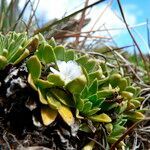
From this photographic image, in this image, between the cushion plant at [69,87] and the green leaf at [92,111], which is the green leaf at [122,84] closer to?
the cushion plant at [69,87]

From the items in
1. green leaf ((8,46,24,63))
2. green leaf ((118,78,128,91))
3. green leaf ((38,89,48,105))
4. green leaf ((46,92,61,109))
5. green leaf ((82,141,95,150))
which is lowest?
green leaf ((82,141,95,150))

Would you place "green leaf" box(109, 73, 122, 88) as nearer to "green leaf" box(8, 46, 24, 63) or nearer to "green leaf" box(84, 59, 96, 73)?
"green leaf" box(84, 59, 96, 73)

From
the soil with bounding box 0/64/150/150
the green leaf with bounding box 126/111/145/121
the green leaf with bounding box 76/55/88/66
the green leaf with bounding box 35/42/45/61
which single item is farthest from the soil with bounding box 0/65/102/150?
the green leaf with bounding box 126/111/145/121

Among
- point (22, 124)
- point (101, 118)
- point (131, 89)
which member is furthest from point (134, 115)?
point (22, 124)

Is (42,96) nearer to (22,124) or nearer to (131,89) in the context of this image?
(22,124)

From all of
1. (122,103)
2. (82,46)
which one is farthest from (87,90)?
(82,46)

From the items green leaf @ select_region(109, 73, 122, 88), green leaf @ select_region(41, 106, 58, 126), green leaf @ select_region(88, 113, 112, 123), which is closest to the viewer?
green leaf @ select_region(41, 106, 58, 126)

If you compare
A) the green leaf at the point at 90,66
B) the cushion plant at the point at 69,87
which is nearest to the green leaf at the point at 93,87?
the cushion plant at the point at 69,87
